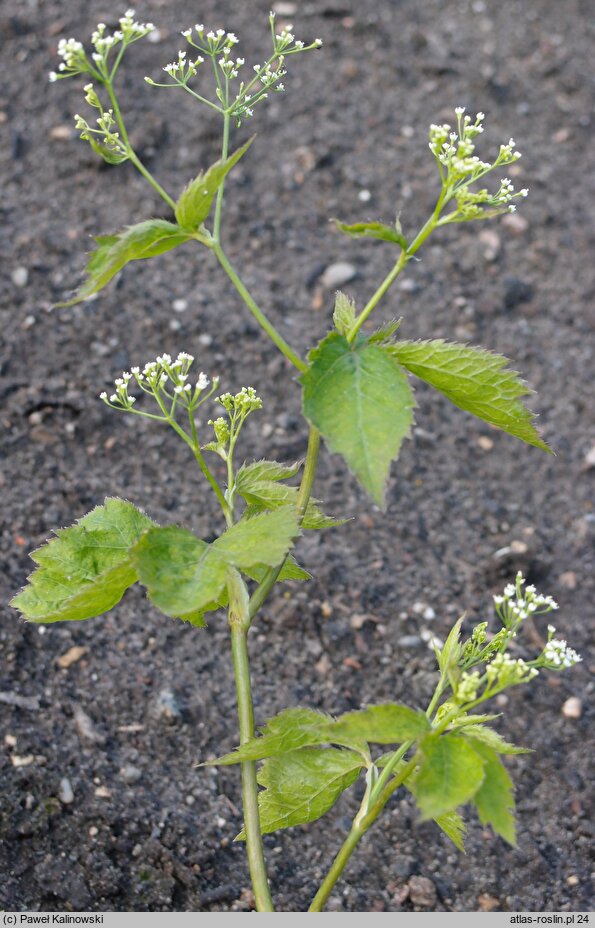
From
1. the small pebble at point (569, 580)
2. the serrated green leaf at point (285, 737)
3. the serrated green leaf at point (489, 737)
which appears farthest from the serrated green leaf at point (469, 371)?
the small pebble at point (569, 580)

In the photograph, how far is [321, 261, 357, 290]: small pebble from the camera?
10.8ft

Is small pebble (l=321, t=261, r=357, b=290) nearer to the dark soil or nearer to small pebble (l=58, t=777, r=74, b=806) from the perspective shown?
the dark soil

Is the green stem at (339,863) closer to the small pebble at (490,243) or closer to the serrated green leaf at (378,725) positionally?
the serrated green leaf at (378,725)

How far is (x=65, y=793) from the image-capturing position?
6.71 feet

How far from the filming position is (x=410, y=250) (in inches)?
51.5

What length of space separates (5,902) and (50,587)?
2.30 feet

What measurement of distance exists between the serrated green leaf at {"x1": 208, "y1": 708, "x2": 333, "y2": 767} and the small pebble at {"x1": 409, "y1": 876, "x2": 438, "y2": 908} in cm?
73

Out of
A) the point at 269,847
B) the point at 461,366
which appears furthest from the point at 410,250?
the point at 269,847

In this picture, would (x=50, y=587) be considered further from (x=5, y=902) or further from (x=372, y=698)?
(x=372, y=698)

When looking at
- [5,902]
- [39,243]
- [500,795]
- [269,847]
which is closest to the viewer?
[500,795]

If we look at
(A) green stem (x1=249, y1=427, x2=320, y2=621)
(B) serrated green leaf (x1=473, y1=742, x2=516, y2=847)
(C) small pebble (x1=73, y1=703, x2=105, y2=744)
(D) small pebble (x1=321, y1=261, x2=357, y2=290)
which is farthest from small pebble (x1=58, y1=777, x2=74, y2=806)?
(D) small pebble (x1=321, y1=261, x2=357, y2=290)

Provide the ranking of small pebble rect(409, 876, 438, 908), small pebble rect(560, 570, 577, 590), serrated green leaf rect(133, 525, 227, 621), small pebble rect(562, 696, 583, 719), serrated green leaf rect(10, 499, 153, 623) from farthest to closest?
small pebble rect(560, 570, 577, 590) → small pebble rect(562, 696, 583, 719) → small pebble rect(409, 876, 438, 908) → serrated green leaf rect(10, 499, 153, 623) → serrated green leaf rect(133, 525, 227, 621)

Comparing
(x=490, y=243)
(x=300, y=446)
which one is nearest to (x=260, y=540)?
(x=300, y=446)

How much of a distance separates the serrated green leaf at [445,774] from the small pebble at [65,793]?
100cm
